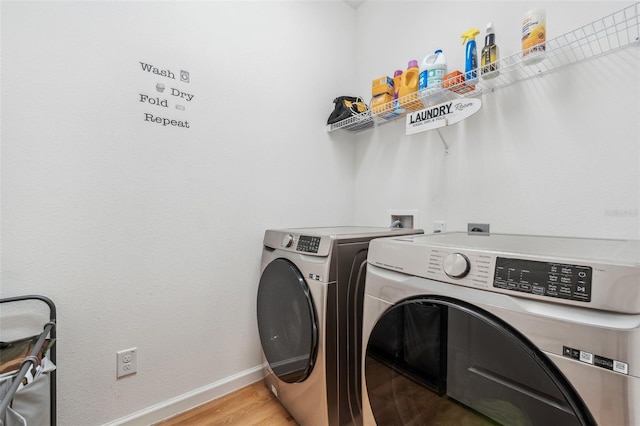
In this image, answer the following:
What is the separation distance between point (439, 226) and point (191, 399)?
1577 millimetres

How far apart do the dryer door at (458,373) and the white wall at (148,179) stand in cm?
97

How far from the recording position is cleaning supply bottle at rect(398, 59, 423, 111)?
1.47m

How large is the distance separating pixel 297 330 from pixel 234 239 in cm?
61

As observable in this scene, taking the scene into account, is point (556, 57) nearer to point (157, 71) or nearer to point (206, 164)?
point (206, 164)

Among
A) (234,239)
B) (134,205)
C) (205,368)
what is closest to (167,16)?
(134,205)

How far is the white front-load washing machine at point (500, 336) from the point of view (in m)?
0.49

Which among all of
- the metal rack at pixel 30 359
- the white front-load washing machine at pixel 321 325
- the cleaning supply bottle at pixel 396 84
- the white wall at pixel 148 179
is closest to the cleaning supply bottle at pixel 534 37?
the cleaning supply bottle at pixel 396 84

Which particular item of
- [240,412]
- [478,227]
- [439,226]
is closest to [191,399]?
[240,412]

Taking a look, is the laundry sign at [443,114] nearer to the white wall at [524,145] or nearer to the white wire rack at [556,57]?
the white wire rack at [556,57]

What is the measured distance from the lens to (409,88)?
149 cm

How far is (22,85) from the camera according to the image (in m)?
1.04

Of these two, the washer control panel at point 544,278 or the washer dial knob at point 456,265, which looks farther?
the washer dial knob at point 456,265

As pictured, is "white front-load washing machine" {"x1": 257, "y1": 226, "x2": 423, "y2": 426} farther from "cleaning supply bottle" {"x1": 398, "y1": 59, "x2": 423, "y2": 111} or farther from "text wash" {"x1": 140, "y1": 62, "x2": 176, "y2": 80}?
"text wash" {"x1": 140, "y1": 62, "x2": 176, "y2": 80}

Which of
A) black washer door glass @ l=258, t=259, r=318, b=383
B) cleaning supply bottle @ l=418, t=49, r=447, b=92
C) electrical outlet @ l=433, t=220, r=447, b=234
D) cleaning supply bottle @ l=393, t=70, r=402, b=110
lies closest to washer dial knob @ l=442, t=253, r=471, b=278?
black washer door glass @ l=258, t=259, r=318, b=383
